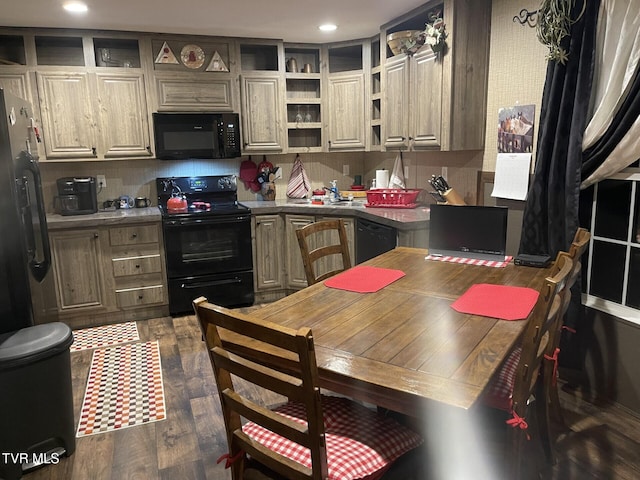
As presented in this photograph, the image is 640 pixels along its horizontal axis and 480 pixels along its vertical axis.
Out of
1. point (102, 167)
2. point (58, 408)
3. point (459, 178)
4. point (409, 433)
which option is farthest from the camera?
point (102, 167)

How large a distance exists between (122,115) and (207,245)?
1.28 metres

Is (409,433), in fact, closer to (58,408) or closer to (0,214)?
(58,408)

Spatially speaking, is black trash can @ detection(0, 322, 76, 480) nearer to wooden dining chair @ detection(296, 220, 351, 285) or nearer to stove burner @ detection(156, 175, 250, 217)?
wooden dining chair @ detection(296, 220, 351, 285)

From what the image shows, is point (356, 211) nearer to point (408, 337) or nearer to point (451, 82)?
point (451, 82)

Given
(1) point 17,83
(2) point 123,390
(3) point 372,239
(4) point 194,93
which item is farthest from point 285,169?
(2) point 123,390

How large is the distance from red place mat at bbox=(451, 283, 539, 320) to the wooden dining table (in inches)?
Answer: 1.6

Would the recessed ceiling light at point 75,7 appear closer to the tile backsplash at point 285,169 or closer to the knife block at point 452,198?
the tile backsplash at point 285,169

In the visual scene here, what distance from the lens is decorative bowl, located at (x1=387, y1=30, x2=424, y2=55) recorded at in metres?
3.42

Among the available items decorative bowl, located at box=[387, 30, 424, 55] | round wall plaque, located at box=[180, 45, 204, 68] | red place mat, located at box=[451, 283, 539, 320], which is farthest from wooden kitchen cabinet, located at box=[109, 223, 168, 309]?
red place mat, located at box=[451, 283, 539, 320]

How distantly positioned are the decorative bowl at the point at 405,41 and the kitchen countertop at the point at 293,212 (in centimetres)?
121

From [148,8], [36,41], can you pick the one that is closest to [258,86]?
[148,8]

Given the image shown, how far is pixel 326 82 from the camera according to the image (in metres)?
4.39

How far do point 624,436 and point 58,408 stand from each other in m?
2.64

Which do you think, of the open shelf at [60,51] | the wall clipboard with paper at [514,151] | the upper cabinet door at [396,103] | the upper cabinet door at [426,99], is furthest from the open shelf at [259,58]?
the wall clipboard with paper at [514,151]
